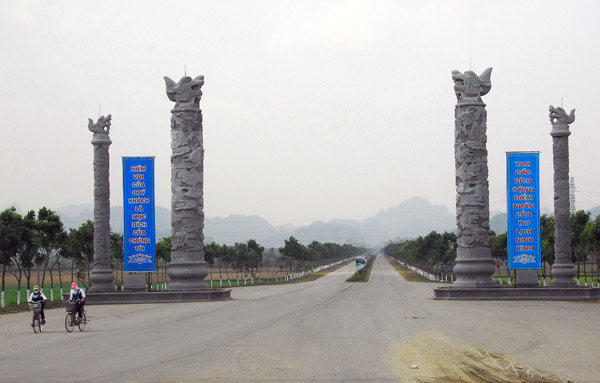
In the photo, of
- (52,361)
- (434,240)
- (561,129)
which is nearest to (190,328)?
(52,361)

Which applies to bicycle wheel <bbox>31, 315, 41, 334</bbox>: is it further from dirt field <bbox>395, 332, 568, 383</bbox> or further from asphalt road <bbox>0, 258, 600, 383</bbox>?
dirt field <bbox>395, 332, 568, 383</bbox>

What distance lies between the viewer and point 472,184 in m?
34.9

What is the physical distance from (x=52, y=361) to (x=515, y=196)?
25334 mm

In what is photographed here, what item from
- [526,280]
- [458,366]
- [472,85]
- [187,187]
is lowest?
[526,280]

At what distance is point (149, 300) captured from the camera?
35500 mm

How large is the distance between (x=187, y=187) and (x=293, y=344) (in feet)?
73.2

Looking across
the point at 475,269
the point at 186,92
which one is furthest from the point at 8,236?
the point at 475,269

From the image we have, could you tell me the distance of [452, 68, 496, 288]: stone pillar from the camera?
34406 mm

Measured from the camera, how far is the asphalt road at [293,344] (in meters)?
12.3

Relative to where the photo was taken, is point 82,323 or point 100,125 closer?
point 82,323

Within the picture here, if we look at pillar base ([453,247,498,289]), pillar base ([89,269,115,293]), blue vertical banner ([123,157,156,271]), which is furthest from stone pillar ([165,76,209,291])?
pillar base ([453,247,498,289])

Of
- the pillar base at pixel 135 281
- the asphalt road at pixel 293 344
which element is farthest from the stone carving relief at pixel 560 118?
the pillar base at pixel 135 281

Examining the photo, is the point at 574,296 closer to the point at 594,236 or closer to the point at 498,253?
the point at 594,236

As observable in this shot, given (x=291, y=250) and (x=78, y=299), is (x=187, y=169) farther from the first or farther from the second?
(x=291, y=250)
